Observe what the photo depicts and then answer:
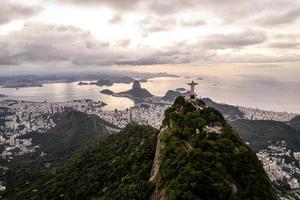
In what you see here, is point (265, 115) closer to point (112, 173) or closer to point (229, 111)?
point (229, 111)

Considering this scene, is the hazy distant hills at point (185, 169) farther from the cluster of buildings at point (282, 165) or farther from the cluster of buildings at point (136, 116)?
the cluster of buildings at point (136, 116)

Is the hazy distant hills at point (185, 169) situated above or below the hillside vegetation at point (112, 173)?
above

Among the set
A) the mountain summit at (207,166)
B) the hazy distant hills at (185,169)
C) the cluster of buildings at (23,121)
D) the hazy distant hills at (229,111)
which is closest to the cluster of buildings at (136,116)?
the cluster of buildings at (23,121)

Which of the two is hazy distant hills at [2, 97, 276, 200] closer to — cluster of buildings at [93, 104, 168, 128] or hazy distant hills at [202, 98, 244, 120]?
cluster of buildings at [93, 104, 168, 128]

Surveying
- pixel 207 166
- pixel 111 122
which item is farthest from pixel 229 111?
pixel 207 166

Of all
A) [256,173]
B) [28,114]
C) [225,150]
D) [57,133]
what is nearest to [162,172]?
[225,150]

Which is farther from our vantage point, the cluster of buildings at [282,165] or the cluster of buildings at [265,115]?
the cluster of buildings at [265,115]
